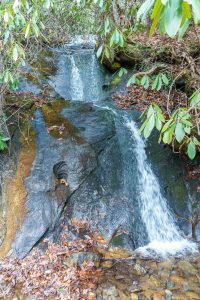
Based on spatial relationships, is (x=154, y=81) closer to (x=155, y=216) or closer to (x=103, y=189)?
(x=103, y=189)

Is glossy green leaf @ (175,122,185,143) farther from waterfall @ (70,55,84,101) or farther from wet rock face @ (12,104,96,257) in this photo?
waterfall @ (70,55,84,101)

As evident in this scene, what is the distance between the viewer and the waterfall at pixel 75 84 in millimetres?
8742

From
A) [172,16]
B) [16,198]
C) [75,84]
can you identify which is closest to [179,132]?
[172,16]

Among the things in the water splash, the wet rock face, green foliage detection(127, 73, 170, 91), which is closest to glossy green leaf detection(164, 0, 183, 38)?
green foliage detection(127, 73, 170, 91)

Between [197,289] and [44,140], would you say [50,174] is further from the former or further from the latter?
[197,289]

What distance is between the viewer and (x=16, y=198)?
14.0ft

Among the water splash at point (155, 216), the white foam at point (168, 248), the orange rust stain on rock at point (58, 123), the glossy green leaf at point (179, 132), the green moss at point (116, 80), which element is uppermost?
the green moss at point (116, 80)

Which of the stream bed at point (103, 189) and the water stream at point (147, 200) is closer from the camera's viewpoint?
the stream bed at point (103, 189)

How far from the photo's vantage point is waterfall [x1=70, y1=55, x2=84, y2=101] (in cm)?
874

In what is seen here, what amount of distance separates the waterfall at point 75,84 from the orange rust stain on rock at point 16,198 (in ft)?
14.5

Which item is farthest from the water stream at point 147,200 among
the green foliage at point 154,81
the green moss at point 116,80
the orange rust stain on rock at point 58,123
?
the green moss at point 116,80

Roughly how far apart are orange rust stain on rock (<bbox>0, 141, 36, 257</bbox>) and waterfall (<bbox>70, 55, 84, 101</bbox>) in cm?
441

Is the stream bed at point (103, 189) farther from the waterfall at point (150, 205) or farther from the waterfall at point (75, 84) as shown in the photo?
the waterfall at point (75, 84)

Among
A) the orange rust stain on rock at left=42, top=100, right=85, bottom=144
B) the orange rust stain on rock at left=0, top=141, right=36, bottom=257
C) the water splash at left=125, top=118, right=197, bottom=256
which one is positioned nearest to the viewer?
the orange rust stain on rock at left=0, top=141, right=36, bottom=257
